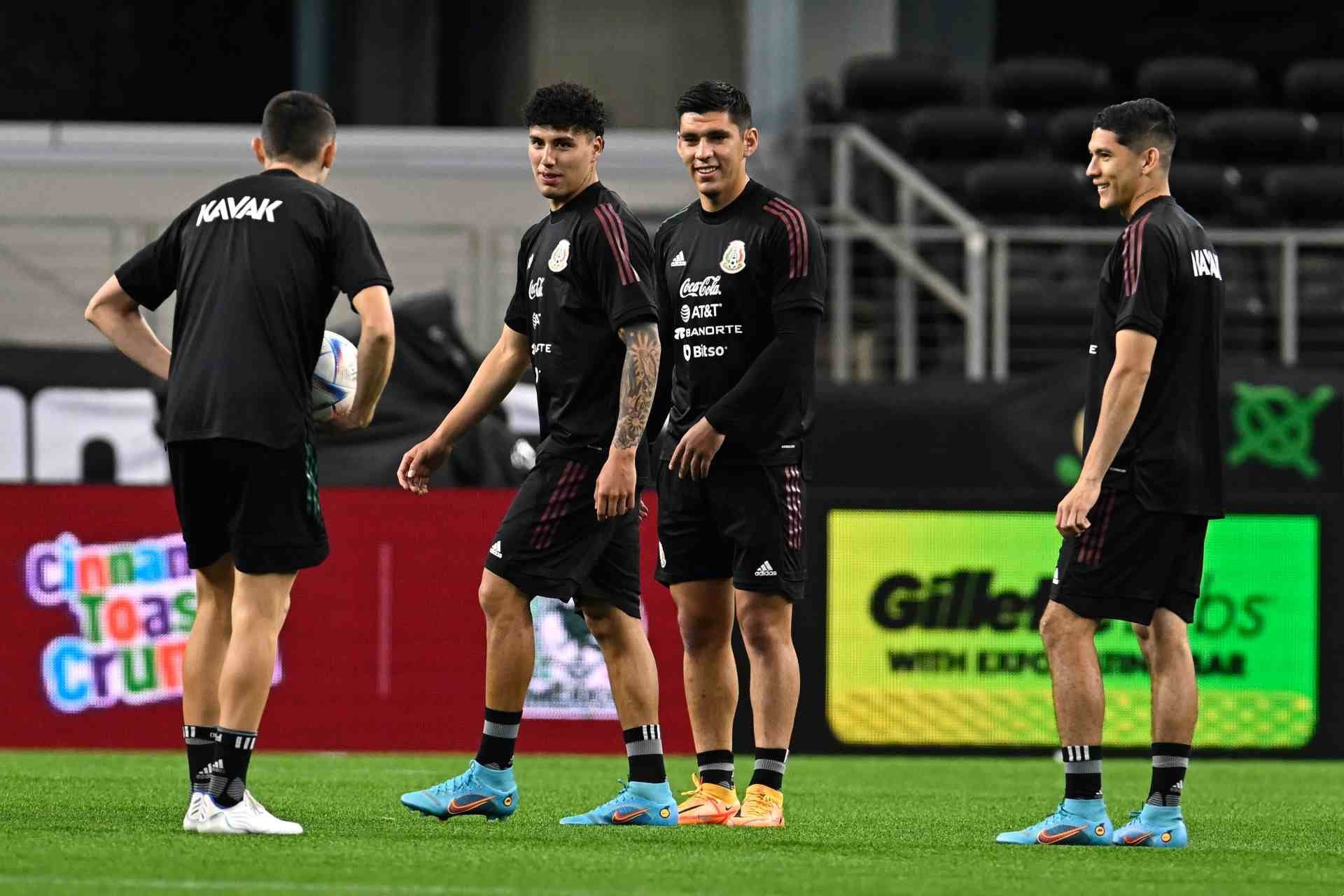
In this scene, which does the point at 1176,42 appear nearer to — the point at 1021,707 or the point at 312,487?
the point at 1021,707

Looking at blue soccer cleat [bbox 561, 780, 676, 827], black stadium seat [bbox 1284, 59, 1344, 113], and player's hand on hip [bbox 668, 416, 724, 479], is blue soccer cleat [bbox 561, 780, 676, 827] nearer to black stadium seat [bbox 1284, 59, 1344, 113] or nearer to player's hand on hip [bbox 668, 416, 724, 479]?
player's hand on hip [bbox 668, 416, 724, 479]

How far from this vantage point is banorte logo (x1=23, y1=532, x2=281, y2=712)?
9.87m

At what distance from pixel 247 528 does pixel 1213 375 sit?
2699mm

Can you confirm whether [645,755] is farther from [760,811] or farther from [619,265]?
[619,265]

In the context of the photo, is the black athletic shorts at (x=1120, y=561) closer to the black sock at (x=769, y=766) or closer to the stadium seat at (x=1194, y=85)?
the black sock at (x=769, y=766)

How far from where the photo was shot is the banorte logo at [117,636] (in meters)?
9.87

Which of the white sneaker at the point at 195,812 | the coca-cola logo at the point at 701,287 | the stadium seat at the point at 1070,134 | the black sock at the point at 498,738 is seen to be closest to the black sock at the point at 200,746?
the white sneaker at the point at 195,812

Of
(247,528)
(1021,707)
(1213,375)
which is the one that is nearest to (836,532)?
(1021,707)

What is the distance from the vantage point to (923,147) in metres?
15.0

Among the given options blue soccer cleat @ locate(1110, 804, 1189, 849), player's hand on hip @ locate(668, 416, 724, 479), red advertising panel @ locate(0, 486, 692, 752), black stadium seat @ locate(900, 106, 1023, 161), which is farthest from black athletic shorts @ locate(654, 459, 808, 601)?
black stadium seat @ locate(900, 106, 1023, 161)

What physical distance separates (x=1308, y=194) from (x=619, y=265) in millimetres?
9973

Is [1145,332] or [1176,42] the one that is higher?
[1176,42]

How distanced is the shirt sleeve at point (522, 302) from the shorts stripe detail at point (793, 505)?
2.88 ft

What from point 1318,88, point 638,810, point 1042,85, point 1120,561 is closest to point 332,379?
point 638,810
